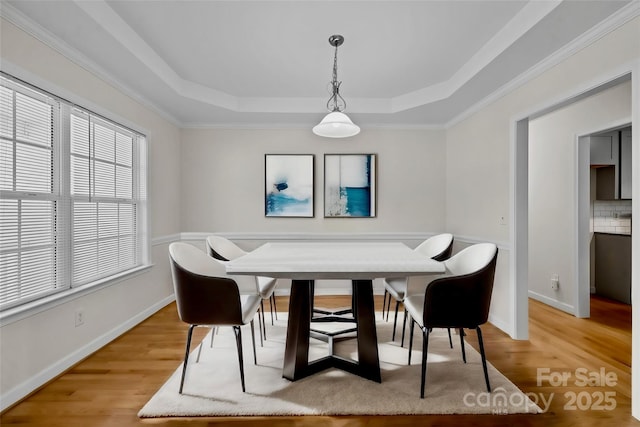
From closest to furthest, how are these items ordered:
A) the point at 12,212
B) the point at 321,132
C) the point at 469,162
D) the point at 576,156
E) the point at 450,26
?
the point at 12,212
the point at 450,26
the point at 321,132
the point at 576,156
the point at 469,162

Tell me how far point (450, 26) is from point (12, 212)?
10.3 feet

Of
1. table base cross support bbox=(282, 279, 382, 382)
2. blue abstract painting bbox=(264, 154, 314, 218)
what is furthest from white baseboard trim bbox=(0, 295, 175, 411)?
blue abstract painting bbox=(264, 154, 314, 218)

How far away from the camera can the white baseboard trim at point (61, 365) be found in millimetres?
1924

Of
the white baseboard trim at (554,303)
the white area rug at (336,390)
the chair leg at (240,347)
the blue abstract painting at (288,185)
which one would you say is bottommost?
the white area rug at (336,390)

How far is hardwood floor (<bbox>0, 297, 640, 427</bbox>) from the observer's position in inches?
70.2

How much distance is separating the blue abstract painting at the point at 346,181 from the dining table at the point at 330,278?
2.05 meters

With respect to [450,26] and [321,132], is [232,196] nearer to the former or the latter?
[321,132]

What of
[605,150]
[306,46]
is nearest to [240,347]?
[306,46]

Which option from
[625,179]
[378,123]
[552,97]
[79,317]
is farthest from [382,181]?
[79,317]

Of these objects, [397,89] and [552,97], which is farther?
[397,89]

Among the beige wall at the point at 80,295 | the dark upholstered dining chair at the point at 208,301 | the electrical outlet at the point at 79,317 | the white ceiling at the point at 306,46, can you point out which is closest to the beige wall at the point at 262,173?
the beige wall at the point at 80,295

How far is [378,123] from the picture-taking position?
14.4 ft

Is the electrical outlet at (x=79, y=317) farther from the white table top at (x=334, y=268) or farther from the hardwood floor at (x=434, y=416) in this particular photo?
the white table top at (x=334, y=268)

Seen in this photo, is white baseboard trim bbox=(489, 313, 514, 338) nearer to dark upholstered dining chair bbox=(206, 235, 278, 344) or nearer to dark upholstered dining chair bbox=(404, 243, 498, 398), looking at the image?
dark upholstered dining chair bbox=(404, 243, 498, 398)
